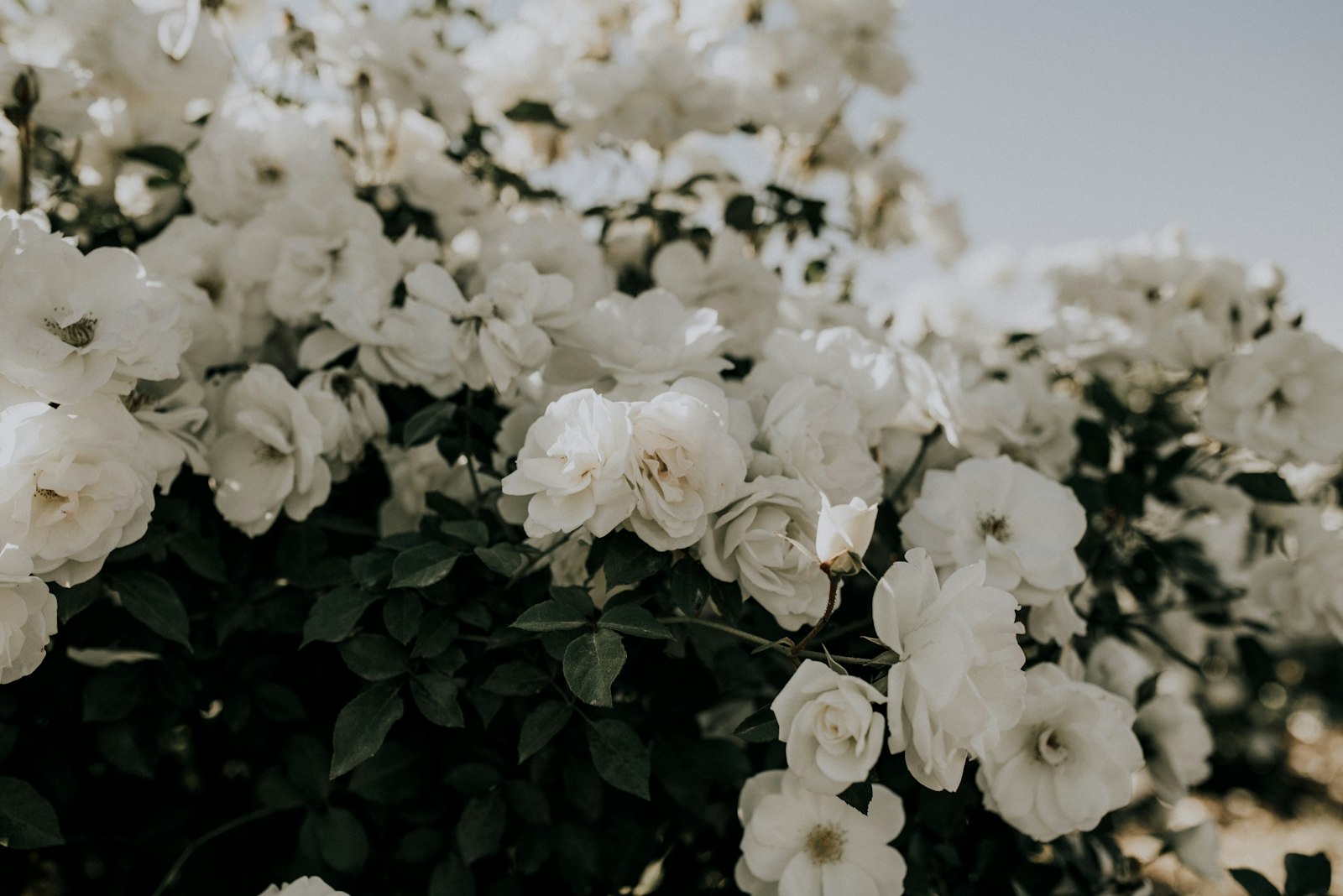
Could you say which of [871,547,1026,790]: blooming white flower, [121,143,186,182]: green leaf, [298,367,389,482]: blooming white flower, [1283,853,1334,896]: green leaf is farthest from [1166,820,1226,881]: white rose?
[121,143,186,182]: green leaf

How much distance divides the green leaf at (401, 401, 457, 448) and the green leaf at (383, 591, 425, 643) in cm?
18

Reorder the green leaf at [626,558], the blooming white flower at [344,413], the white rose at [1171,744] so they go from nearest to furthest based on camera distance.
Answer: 1. the green leaf at [626,558]
2. the blooming white flower at [344,413]
3. the white rose at [1171,744]

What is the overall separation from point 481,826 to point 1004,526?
0.73 m

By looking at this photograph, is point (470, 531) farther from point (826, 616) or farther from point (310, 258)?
point (310, 258)

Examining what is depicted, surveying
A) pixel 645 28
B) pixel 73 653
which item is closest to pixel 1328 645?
pixel 645 28

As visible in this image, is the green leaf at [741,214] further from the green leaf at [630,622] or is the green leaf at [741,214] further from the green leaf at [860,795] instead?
the green leaf at [860,795]

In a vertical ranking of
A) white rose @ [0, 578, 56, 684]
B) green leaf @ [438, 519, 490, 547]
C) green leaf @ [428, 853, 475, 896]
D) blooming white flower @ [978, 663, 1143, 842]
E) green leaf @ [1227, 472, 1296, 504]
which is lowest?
green leaf @ [428, 853, 475, 896]

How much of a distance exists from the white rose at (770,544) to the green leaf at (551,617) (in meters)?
0.15

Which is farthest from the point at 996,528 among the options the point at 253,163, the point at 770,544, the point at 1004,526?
the point at 253,163

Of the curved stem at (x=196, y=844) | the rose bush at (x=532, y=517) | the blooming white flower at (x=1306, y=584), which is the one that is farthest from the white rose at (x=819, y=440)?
the blooming white flower at (x=1306, y=584)

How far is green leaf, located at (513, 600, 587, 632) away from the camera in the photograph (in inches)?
33.7

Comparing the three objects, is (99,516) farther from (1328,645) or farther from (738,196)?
(1328,645)

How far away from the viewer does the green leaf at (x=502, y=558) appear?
36.3 inches

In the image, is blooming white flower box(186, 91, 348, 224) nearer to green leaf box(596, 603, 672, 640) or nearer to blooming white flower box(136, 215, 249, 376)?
blooming white flower box(136, 215, 249, 376)
